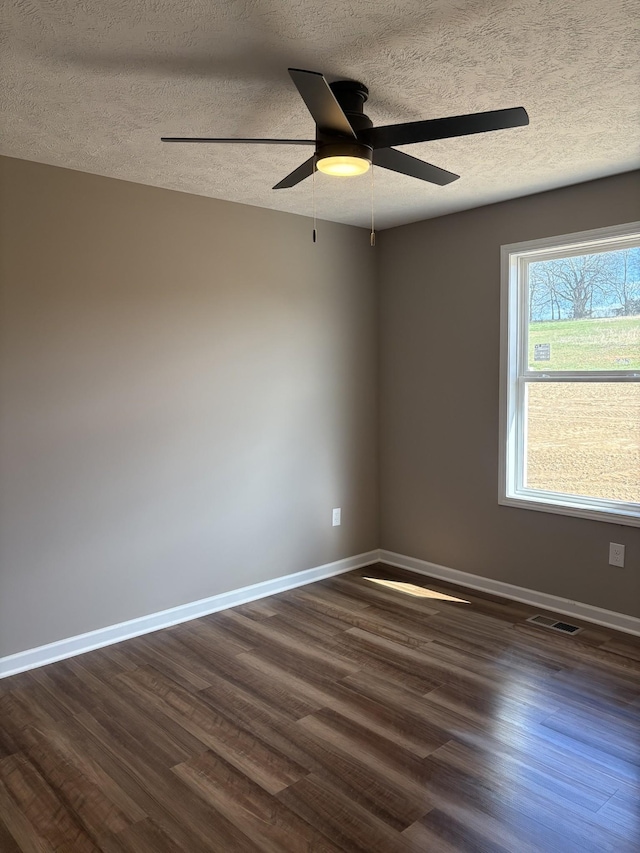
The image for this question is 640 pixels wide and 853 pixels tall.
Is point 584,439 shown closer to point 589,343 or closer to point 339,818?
point 589,343

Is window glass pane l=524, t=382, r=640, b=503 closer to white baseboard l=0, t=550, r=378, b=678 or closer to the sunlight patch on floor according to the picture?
the sunlight patch on floor

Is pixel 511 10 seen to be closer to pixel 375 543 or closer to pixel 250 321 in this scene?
pixel 250 321

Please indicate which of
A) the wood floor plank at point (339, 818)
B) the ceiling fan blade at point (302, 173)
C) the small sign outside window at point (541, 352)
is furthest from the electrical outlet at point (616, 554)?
the ceiling fan blade at point (302, 173)

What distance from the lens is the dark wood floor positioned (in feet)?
6.61

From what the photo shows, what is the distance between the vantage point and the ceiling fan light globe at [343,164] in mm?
2162

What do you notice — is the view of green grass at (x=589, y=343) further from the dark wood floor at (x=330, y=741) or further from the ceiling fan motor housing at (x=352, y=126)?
the ceiling fan motor housing at (x=352, y=126)

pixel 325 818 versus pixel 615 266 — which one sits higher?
pixel 615 266

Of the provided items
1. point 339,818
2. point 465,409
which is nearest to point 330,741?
point 339,818

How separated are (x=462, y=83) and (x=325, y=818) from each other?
8.26 feet

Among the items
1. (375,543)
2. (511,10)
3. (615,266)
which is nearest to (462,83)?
(511,10)

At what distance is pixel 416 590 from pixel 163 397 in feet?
6.59

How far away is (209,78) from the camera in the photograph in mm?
2225

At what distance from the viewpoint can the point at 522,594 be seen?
3959mm

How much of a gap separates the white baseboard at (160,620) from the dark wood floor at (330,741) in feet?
0.22
